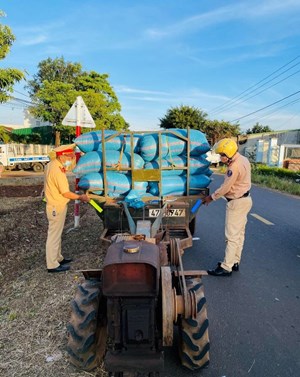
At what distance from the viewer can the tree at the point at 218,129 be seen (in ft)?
137

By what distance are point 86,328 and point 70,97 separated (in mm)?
28289

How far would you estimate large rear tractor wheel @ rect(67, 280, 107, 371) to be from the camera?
258 centimetres

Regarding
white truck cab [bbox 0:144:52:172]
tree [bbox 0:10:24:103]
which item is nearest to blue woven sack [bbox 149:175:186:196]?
tree [bbox 0:10:24:103]

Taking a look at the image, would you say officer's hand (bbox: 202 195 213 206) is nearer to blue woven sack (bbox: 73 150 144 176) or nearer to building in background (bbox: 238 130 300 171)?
blue woven sack (bbox: 73 150 144 176)

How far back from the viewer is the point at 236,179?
4699mm

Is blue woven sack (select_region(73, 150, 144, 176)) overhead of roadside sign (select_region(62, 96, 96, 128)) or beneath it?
beneath

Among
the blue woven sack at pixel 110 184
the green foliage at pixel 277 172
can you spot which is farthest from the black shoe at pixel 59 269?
the green foliage at pixel 277 172

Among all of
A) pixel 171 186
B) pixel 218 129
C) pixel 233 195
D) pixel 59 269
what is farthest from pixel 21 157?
pixel 218 129

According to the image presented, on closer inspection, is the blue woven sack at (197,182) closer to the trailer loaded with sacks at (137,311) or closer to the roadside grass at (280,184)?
the trailer loaded with sacks at (137,311)

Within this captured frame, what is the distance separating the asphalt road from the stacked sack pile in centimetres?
136

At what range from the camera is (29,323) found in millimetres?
3430

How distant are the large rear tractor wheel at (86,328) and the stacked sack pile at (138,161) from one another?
2.33 m

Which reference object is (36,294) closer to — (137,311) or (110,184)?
(110,184)

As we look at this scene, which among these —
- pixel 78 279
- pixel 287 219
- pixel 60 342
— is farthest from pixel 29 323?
pixel 287 219
